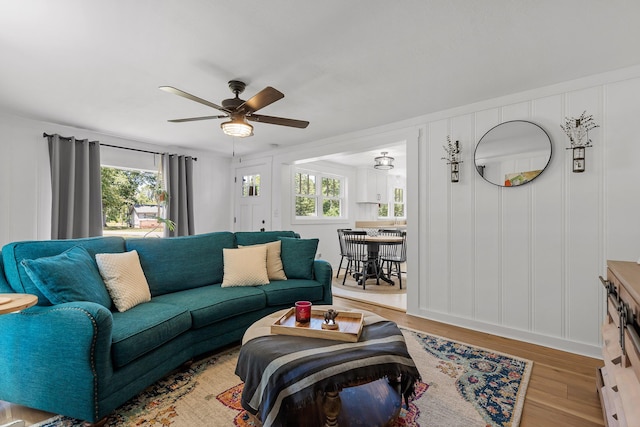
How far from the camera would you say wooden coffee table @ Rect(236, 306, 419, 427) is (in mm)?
1300

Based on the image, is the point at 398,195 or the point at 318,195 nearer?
the point at 318,195

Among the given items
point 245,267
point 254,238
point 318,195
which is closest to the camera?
point 245,267

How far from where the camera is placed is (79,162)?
13.0 ft

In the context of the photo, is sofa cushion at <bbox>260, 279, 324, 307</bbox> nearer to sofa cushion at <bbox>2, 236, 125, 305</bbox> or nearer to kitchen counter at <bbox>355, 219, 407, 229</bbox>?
sofa cushion at <bbox>2, 236, 125, 305</bbox>

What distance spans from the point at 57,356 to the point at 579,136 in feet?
12.9

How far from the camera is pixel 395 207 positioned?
799 centimetres

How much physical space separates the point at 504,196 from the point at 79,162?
5.05 meters

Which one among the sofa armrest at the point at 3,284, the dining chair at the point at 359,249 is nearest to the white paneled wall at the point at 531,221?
the dining chair at the point at 359,249

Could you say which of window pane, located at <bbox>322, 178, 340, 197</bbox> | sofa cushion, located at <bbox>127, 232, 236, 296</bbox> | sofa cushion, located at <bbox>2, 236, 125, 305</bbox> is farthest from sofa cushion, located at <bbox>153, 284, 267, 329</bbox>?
window pane, located at <bbox>322, 178, 340, 197</bbox>

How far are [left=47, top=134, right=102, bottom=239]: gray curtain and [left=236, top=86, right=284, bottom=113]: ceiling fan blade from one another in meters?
2.84

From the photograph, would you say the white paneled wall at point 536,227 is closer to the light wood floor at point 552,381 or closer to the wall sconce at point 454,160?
the wall sconce at point 454,160

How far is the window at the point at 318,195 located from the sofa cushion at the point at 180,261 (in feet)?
8.99

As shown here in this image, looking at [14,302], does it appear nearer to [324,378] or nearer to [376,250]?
[324,378]

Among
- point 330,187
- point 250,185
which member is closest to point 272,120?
point 250,185
